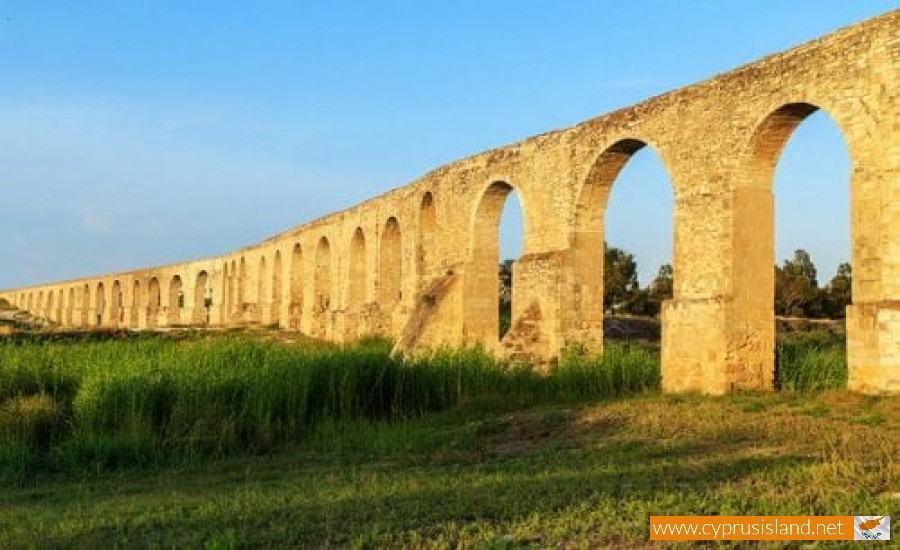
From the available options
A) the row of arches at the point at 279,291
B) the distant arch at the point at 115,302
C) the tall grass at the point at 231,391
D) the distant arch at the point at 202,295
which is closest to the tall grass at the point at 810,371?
the tall grass at the point at 231,391

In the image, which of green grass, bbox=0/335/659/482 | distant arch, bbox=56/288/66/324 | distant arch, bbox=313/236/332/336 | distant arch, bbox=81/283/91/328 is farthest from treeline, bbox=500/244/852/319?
distant arch, bbox=56/288/66/324

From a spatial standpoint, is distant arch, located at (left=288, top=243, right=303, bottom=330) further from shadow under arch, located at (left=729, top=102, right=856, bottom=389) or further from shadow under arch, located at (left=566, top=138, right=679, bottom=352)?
shadow under arch, located at (left=729, top=102, right=856, bottom=389)

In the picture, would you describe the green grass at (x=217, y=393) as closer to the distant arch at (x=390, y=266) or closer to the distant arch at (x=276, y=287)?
the distant arch at (x=390, y=266)

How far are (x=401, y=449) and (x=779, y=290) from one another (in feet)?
103

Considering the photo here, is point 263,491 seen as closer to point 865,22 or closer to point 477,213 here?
point 865,22

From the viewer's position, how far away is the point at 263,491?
19.9ft

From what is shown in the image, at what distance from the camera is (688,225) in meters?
11.6

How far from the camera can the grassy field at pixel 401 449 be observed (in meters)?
4.58

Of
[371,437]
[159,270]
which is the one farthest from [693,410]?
[159,270]

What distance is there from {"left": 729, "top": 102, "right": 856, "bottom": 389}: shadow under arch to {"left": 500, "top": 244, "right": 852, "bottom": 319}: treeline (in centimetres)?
1963

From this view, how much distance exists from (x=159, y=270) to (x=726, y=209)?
127 feet

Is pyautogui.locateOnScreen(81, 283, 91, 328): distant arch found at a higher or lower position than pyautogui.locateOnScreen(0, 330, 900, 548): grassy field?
higher

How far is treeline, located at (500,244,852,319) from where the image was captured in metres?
35.7

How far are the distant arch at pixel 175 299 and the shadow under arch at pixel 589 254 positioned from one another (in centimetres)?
3220
